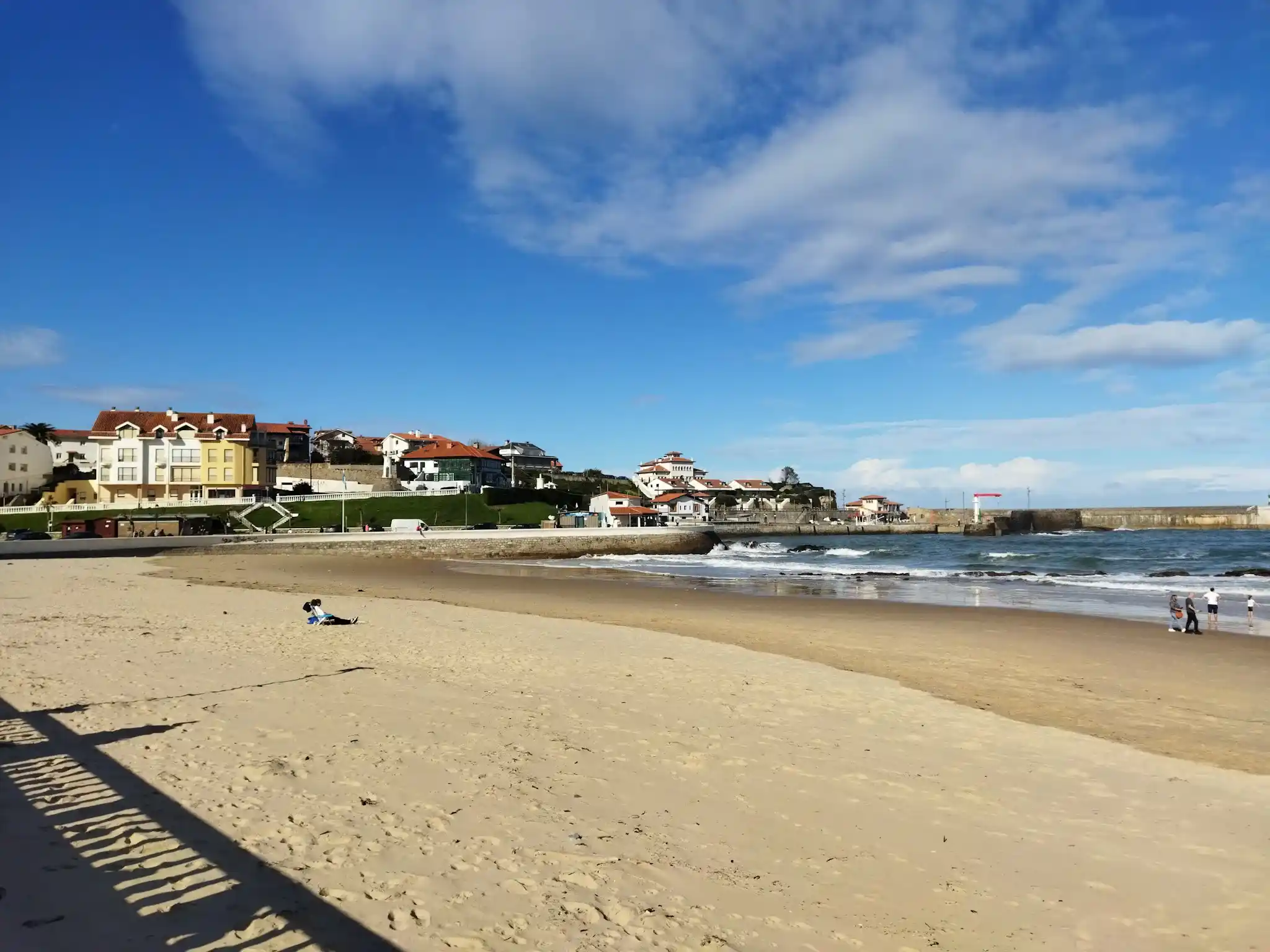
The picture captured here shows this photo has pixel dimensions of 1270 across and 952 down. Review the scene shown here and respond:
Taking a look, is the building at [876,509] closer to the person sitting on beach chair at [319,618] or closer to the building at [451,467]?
the building at [451,467]

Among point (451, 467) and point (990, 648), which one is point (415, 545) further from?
point (451, 467)

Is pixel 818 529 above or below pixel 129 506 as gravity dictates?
below

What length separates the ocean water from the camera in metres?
28.3

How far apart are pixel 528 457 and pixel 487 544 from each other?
292ft

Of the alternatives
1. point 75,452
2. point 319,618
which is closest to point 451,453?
point 75,452

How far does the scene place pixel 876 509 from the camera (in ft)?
552

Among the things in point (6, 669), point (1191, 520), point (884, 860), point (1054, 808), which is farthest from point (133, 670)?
point (1191, 520)

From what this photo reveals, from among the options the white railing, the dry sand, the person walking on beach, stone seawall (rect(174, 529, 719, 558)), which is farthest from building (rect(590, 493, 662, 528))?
the dry sand

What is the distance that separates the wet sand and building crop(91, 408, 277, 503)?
180ft

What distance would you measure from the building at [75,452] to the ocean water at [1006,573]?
271 ft

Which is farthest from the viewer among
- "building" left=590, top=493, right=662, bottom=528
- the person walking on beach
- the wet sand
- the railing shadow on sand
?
"building" left=590, top=493, right=662, bottom=528

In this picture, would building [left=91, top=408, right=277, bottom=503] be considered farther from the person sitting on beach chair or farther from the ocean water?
the person sitting on beach chair

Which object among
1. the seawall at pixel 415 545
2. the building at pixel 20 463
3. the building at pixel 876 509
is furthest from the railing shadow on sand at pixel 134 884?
the building at pixel 876 509

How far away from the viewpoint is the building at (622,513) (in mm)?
83125
